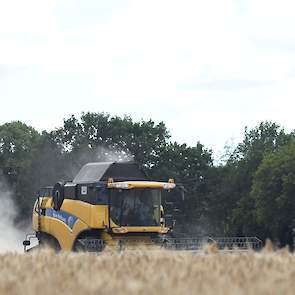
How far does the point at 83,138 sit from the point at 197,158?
9.54 meters

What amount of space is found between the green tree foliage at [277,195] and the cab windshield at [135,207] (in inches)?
1562

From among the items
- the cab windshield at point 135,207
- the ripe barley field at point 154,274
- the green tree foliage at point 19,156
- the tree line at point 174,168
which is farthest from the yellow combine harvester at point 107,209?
the green tree foliage at point 19,156

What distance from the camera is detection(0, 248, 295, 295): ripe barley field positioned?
6.95 metres

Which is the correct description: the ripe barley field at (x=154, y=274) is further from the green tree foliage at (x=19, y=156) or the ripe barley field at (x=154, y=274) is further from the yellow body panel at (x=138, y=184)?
the green tree foliage at (x=19, y=156)

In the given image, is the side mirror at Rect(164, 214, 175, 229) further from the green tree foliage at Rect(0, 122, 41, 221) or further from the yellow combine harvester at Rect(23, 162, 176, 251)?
the green tree foliage at Rect(0, 122, 41, 221)

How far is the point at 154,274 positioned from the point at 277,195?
6357cm

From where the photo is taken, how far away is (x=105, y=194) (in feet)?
89.8

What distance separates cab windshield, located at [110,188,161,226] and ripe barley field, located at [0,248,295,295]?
55.6ft

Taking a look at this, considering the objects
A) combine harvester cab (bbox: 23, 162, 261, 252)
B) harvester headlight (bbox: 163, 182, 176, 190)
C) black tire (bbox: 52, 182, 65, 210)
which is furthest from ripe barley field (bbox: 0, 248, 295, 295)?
harvester headlight (bbox: 163, 182, 176, 190)

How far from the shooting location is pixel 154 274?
7.90 m

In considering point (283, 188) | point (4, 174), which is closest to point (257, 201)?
point (283, 188)

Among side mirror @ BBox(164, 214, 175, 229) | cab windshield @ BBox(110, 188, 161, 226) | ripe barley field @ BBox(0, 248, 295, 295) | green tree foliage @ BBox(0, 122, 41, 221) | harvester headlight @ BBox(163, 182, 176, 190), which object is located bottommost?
ripe barley field @ BBox(0, 248, 295, 295)

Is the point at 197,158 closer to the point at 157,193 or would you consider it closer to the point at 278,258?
the point at 157,193

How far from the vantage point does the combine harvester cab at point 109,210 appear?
27109mm
